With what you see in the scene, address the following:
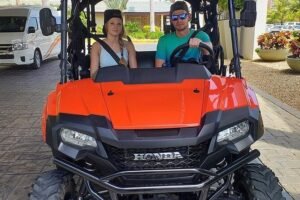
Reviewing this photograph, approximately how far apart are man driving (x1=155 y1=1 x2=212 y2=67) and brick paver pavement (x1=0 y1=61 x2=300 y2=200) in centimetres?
150

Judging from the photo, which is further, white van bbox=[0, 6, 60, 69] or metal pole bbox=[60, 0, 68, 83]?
white van bbox=[0, 6, 60, 69]

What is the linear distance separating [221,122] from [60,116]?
37.4 inches

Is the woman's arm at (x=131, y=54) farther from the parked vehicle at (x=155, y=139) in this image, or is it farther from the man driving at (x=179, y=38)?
the parked vehicle at (x=155, y=139)

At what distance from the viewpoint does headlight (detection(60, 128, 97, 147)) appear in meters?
2.37

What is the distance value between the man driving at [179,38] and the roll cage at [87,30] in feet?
0.67

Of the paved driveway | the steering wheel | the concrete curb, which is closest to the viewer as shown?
the steering wheel

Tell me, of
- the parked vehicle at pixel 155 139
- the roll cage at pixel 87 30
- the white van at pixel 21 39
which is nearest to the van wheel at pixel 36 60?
the white van at pixel 21 39

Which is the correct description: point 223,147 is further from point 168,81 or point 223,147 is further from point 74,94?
point 74,94

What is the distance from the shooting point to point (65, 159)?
2488 mm

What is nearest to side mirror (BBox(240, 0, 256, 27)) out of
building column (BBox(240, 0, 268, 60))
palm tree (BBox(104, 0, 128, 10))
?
palm tree (BBox(104, 0, 128, 10))

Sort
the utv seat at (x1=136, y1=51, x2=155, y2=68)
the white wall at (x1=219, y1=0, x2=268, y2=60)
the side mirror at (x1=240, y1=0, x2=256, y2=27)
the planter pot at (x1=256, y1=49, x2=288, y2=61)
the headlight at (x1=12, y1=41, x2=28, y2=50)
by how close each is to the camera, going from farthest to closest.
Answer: the white wall at (x1=219, y1=0, x2=268, y2=60) < the planter pot at (x1=256, y1=49, x2=288, y2=61) < the headlight at (x1=12, y1=41, x2=28, y2=50) < the utv seat at (x1=136, y1=51, x2=155, y2=68) < the side mirror at (x1=240, y1=0, x2=256, y2=27)

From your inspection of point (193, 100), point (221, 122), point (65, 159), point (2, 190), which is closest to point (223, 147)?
point (221, 122)

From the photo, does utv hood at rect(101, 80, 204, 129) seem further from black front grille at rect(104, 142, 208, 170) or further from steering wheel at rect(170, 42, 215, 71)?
steering wheel at rect(170, 42, 215, 71)

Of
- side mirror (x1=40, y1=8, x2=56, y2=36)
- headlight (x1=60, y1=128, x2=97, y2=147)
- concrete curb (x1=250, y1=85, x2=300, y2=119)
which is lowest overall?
concrete curb (x1=250, y1=85, x2=300, y2=119)
